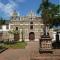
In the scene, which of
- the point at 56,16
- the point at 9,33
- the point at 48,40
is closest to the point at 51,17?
the point at 56,16

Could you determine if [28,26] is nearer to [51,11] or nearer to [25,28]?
[25,28]

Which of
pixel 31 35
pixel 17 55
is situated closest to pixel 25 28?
pixel 31 35

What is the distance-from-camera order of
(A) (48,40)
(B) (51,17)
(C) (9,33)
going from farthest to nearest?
(C) (9,33) → (B) (51,17) → (A) (48,40)

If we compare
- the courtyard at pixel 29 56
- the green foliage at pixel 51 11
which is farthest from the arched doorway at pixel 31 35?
the courtyard at pixel 29 56

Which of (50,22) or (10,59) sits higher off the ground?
(50,22)

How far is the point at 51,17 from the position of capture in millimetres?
41438

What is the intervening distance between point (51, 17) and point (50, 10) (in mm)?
1424

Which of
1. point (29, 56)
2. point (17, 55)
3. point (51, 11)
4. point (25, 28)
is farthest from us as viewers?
point (25, 28)

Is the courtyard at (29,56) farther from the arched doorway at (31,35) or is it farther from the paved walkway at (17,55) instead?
the arched doorway at (31,35)

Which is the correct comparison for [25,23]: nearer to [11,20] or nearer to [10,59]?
[11,20]

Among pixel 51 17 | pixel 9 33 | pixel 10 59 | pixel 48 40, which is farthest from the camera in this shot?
pixel 9 33

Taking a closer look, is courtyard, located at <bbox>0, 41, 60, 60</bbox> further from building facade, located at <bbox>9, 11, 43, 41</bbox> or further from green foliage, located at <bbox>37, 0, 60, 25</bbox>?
building facade, located at <bbox>9, 11, 43, 41</bbox>

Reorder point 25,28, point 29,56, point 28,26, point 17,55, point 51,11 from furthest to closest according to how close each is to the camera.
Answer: point 28,26
point 25,28
point 51,11
point 17,55
point 29,56

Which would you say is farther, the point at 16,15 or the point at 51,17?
the point at 16,15
